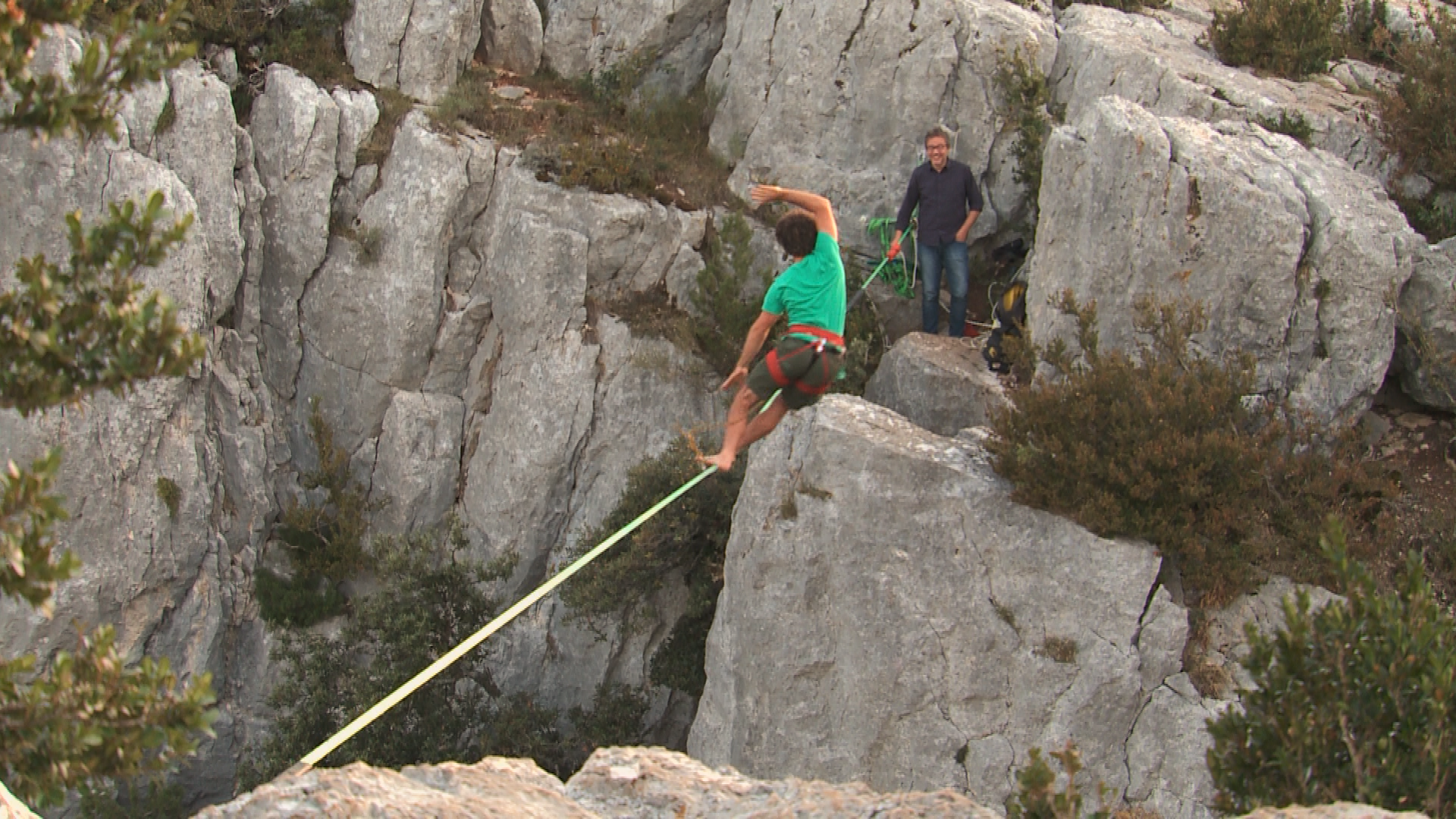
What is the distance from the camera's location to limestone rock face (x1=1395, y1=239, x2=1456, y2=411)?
37.3 ft

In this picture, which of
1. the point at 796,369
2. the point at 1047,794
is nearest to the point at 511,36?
the point at 796,369

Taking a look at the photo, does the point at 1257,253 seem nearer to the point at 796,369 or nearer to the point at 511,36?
the point at 796,369

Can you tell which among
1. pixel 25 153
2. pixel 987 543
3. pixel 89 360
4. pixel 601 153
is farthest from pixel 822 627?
pixel 25 153

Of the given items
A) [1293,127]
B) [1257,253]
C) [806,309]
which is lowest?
[806,309]

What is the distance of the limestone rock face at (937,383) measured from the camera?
511 inches

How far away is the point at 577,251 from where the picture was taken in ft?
52.4

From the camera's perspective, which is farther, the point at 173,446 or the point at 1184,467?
the point at 173,446

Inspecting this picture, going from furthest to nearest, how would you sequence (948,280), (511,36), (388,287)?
(511,36)
(388,287)
(948,280)

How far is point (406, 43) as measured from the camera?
17.1 metres

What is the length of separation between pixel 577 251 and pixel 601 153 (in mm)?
1416

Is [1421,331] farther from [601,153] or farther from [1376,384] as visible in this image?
[601,153]

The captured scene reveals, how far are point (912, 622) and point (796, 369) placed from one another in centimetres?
235

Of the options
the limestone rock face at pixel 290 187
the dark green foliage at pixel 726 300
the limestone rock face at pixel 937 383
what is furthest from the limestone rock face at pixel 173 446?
the limestone rock face at pixel 937 383

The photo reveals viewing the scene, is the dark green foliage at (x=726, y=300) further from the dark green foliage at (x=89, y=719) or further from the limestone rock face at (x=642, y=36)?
the dark green foliage at (x=89, y=719)
